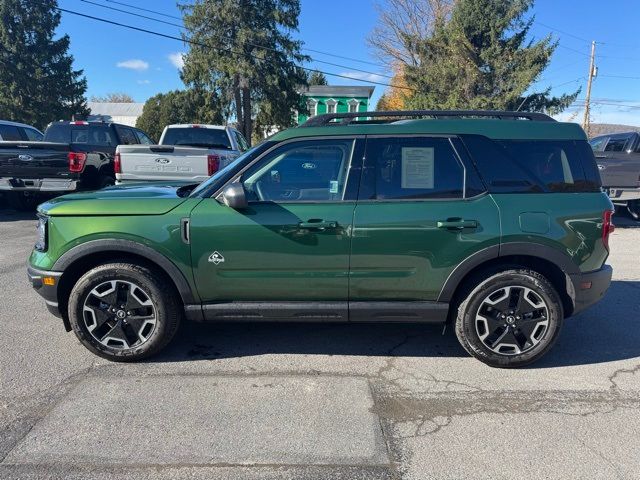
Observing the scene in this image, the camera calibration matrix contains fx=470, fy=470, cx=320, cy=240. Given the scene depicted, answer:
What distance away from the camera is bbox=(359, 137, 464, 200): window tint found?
3604 millimetres

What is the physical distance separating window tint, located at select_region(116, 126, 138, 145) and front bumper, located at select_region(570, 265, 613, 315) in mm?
10048

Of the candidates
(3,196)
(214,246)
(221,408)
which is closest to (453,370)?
(221,408)

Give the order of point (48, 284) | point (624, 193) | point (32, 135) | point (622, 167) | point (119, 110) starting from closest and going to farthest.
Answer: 1. point (48, 284)
2. point (622, 167)
3. point (624, 193)
4. point (32, 135)
5. point (119, 110)

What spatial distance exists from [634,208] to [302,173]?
39.3 feet

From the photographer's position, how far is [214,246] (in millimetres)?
3520

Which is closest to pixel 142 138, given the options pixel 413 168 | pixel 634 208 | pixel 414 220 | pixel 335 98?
pixel 413 168

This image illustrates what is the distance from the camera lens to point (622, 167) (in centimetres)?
1132

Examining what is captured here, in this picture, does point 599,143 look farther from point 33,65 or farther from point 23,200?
point 33,65

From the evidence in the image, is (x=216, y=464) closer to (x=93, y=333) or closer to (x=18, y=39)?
(x=93, y=333)

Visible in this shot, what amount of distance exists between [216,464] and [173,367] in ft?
4.17

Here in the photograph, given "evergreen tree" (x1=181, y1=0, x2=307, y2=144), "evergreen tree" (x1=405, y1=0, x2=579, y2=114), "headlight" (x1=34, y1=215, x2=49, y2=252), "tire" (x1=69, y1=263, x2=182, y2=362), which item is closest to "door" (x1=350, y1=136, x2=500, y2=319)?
"tire" (x1=69, y1=263, x2=182, y2=362)

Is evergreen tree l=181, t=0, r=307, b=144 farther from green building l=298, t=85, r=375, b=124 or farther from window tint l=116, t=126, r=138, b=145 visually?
green building l=298, t=85, r=375, b=124

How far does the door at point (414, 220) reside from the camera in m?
3.51

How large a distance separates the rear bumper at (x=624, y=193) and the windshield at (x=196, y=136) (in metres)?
9.31
